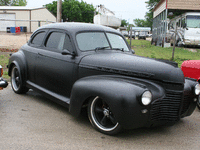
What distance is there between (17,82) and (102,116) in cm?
298

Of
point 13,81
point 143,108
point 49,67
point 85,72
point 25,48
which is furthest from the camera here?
point 13,81

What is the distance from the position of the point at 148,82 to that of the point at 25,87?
3.41 m

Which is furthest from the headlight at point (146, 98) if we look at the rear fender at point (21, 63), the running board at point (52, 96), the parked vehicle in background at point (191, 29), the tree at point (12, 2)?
the tree at point (12, 2)

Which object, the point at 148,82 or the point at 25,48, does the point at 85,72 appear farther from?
the point at 25,48

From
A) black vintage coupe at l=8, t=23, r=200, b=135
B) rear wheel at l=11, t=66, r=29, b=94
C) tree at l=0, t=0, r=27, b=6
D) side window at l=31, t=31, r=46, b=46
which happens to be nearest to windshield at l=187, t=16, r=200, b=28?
black vintage coupe at l=8, t=23, r=200, b=135

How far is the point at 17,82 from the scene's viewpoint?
599cm

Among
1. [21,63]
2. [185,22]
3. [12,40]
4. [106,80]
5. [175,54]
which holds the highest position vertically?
[185,22]

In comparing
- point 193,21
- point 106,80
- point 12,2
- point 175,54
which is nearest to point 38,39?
point 106,80

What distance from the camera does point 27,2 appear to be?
76.6 metres

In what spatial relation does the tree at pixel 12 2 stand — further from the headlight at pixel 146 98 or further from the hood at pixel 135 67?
the headlight at pixel 146 98

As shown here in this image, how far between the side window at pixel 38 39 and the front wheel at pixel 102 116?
2.22 metres

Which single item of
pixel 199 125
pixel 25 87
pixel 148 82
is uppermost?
pixel 148 82

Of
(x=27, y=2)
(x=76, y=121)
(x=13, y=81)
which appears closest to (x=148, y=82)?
(x=76, y=121)

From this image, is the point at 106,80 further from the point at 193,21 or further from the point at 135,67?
the point at 193,21
